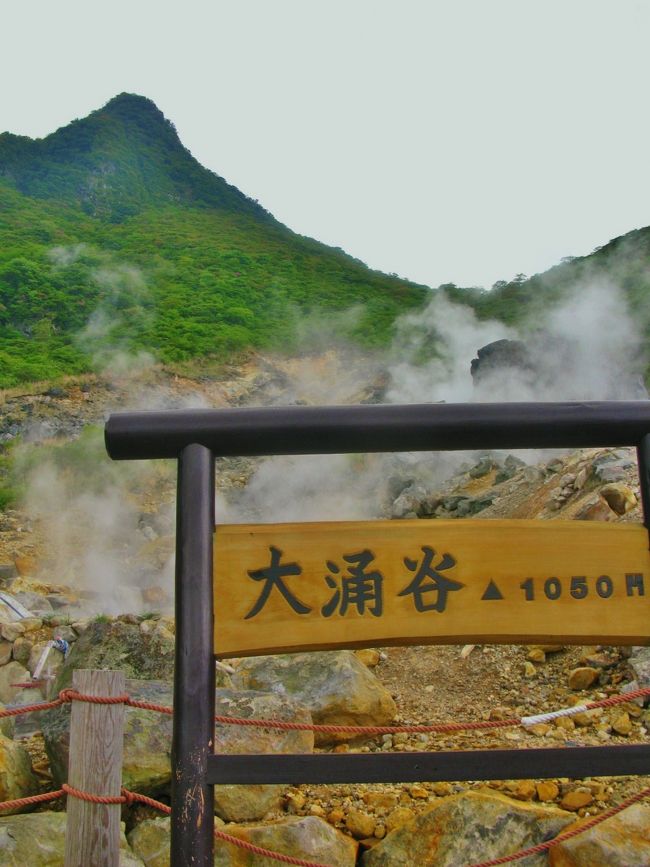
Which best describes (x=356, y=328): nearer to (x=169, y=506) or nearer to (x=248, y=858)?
(x=169, y=506)

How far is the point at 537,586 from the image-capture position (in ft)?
7.20

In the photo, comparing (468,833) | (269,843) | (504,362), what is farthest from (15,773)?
(504,362)

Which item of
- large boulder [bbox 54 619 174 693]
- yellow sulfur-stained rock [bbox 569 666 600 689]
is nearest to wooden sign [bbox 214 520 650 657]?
yellow sulfur-stained rock [bbox 569 666 600 689]

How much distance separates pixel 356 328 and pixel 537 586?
31.5 metres

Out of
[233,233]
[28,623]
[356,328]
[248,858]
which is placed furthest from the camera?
[233,233]

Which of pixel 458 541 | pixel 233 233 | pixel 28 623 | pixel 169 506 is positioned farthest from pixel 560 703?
pixel 233 233

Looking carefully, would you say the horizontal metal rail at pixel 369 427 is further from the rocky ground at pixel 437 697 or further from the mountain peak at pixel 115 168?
the mountain peak at pixel 115 168

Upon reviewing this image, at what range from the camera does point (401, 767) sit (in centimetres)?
198

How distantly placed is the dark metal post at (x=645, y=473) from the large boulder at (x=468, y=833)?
183cm

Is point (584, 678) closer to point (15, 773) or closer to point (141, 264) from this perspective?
point (15, 773)

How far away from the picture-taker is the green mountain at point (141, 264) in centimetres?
2844

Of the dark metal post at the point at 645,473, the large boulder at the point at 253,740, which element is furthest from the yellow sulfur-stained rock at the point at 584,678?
the dark metal post at the point at 645,473

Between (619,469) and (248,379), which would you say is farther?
(248,379)

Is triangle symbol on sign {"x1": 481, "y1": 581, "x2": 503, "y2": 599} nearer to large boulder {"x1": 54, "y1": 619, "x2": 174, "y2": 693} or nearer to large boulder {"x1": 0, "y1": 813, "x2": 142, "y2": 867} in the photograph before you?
large boulder {"x1": 0, "y1": 813, "x2": 142, "y2": 867}
